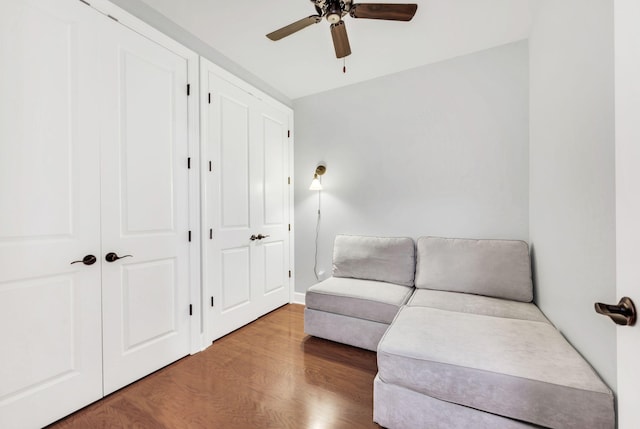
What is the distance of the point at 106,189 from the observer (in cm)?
159

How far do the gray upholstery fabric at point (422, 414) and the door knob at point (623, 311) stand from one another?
0.82 metres

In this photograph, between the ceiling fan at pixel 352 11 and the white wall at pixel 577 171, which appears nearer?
the white wall at pixel 577 171

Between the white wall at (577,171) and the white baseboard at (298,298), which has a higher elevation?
the white wall at (577,171)

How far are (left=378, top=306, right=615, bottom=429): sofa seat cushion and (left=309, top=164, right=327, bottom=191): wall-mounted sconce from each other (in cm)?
181

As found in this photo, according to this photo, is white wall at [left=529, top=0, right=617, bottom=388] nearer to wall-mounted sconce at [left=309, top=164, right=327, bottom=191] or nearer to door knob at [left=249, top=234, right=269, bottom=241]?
wall-mounted sconce at [left=309, top=164, right=327, bottom=191]

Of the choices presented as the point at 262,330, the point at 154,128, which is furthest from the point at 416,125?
the point at 262,330

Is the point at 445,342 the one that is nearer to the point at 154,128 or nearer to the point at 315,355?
the point at 315,355

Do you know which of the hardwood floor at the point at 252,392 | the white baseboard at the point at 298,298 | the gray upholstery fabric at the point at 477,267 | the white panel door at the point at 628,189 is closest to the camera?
the white panel door at the point at 628,189

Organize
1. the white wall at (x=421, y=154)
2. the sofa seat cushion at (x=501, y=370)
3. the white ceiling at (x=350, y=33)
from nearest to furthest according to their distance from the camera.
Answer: the sofa seat cushion at (x=501, y=370) → the white ceiling at (x=350, y=33) → the white wall at (x=421, y=154)

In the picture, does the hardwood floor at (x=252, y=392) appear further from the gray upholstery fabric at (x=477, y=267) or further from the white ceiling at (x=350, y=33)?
the white ceiling at (x=350, y=33)

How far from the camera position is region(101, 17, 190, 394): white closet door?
1.62 meters

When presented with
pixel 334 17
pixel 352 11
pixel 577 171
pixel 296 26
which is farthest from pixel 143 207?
pixel 577 171

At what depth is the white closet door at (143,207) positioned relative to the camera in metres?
1.62

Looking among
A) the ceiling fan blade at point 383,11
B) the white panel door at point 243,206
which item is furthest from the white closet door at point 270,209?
the ceiling fan blade at point 383,11
